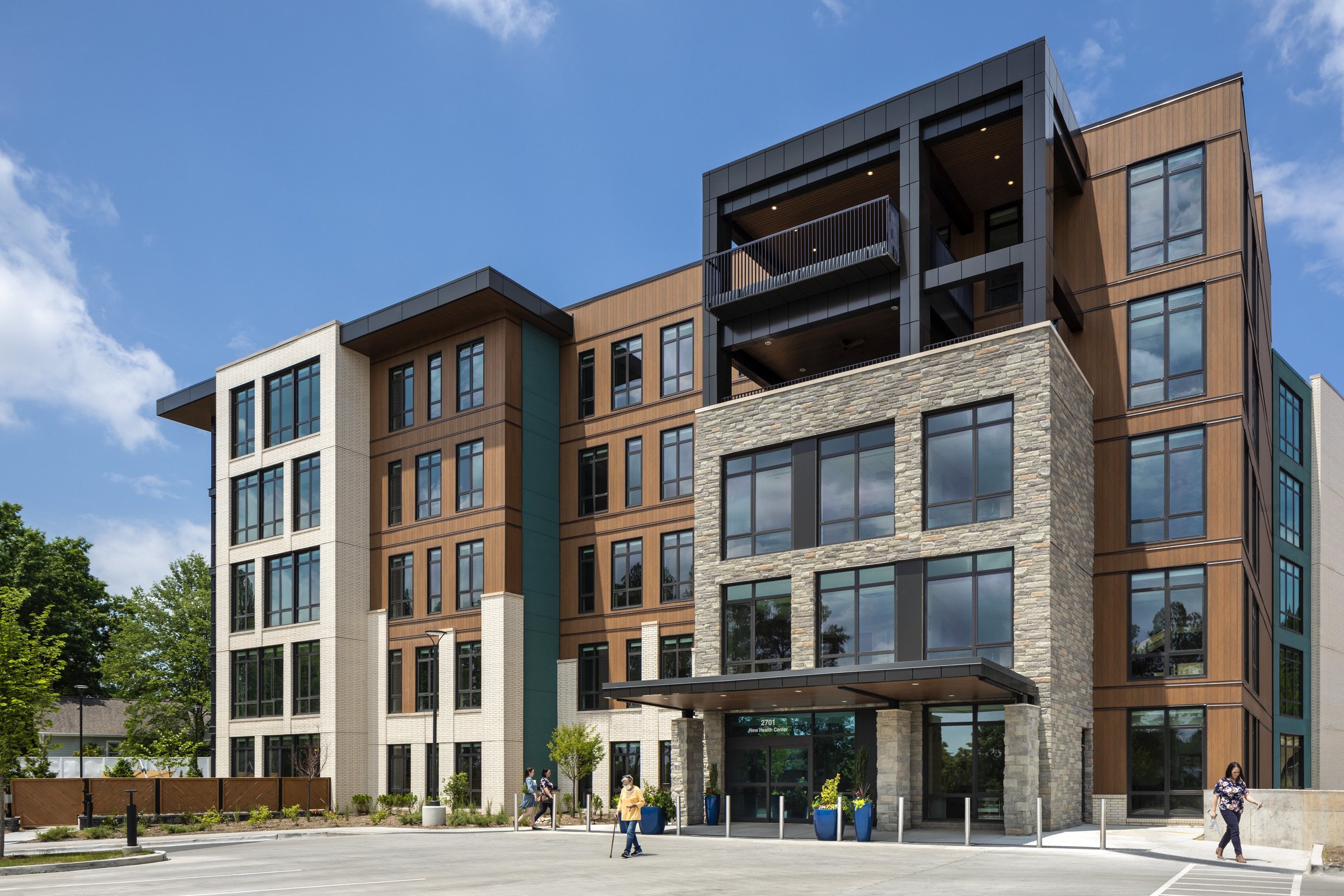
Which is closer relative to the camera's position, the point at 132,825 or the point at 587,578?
the point at 132,825

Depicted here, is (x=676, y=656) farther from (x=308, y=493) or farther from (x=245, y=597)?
(x=245, y=597)

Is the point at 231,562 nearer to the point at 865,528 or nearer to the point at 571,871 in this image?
the point at 865,528

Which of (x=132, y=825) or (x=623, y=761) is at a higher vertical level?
(x=132, y=825)

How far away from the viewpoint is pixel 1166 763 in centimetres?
2714

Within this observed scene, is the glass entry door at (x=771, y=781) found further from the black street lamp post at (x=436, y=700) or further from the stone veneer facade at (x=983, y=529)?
the black street lamp post at (x=436, y=700)

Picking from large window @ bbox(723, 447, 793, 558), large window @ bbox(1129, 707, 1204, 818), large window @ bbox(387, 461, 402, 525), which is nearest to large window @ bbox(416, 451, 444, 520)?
large window @ bbox(387, 461, 402, 525)

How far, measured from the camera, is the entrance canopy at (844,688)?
74.8ft

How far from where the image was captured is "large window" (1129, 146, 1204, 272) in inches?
1139

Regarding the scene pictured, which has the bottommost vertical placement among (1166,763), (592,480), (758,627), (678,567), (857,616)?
(1166,763)

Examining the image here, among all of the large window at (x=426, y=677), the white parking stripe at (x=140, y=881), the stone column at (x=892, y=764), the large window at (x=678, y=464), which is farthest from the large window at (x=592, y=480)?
the white parking stripe at (x=140, y=881)

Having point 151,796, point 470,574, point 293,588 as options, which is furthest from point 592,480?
point 151,796

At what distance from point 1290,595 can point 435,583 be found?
30.1 m

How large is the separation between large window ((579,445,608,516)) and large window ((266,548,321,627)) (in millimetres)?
10091

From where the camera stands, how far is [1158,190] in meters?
29.6
